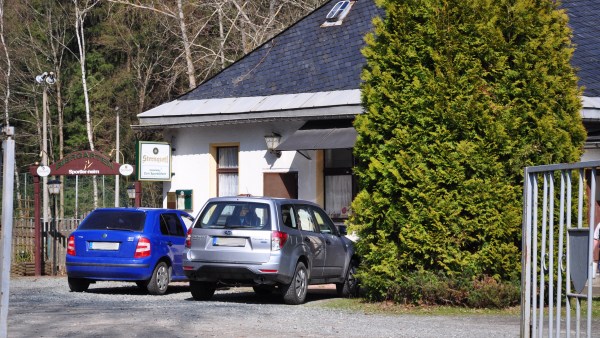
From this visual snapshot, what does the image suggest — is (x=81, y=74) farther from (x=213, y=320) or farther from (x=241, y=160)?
(x=213, y=320)

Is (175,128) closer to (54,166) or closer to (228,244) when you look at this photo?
→ (54,166)

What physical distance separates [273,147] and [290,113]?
973 mm

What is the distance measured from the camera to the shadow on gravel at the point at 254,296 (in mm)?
18163

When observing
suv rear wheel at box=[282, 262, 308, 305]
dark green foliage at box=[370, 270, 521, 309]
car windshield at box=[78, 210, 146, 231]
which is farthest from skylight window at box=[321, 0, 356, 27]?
dark green foliage at box=[370, 270, 521, 309]

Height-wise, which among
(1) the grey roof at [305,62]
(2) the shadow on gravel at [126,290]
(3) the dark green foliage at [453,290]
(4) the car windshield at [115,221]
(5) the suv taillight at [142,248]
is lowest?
(2) the shadow on gravel at [126,290]

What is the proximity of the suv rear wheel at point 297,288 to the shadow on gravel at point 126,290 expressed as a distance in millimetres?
3905

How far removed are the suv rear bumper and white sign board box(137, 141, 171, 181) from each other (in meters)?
8.38

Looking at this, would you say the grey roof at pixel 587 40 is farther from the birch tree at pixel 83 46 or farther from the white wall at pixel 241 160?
the birch tree at pixel 83 46

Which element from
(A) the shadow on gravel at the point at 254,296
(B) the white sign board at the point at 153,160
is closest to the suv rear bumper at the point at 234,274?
(A) the shadow on gravel at the point at 254,296

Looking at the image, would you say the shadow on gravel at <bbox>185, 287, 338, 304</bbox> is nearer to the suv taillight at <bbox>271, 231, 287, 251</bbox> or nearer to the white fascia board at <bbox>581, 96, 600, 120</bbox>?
the suv taillight at <bbox>271, 231, 287, 251</bbox>

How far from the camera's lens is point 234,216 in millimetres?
17375

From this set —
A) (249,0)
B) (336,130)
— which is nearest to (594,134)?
(336,130)

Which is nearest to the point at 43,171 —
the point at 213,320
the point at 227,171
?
the point at 227,171

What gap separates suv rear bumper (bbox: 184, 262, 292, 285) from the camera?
16.8 m
